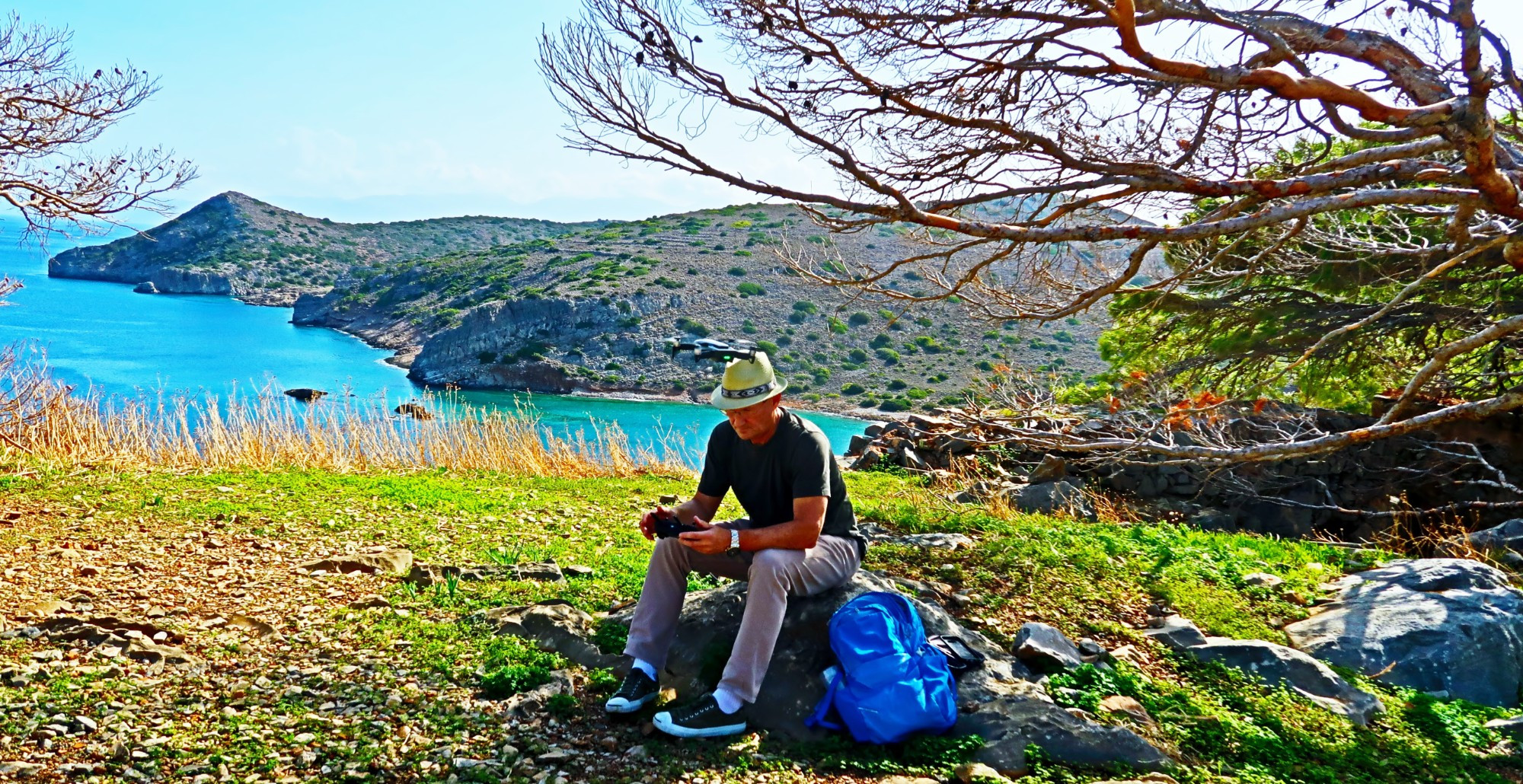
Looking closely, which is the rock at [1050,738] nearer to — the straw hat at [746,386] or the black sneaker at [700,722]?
the black sneaker at [700,722]

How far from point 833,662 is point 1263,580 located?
321 cm

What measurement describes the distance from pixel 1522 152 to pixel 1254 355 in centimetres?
608

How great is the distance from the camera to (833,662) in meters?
3.84

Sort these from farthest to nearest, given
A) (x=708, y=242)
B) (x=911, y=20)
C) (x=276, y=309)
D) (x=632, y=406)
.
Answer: (x=276, y=309) → (x=708, y=242) → (x=632, y=406) → (x=911, y=20)

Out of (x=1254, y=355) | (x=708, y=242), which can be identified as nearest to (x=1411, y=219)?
(x=1254, y=355)

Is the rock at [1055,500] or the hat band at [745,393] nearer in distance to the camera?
the hat band at [745,393]

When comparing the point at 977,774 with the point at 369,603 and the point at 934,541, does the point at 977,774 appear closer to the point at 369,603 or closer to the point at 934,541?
the point at 934,541

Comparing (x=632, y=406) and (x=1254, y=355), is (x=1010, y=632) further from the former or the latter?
→ (x=632, y=406)

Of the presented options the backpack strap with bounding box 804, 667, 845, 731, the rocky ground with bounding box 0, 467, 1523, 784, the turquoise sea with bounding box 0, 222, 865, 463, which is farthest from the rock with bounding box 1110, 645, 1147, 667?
the turquoise sea with bounding box 0, 222, 865, 463

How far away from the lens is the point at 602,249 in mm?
63125

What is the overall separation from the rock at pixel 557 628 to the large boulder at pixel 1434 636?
3.49 m

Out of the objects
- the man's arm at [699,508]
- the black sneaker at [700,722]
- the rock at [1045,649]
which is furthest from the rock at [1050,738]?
the man's arm at [699,508]

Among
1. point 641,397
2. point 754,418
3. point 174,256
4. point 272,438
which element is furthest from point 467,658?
point 174,256

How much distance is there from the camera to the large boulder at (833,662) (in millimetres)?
3627
